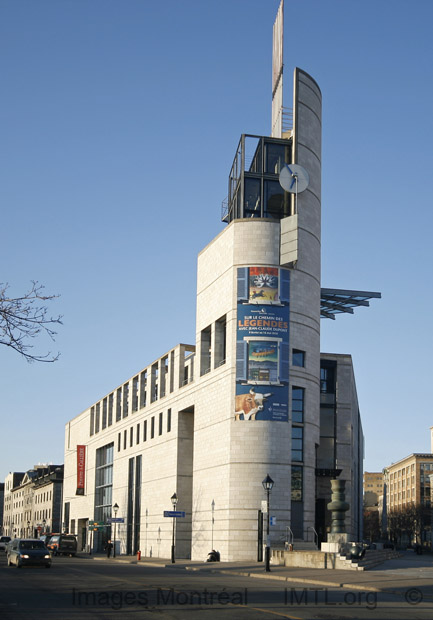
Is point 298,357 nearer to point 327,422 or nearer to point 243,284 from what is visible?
point 243,284

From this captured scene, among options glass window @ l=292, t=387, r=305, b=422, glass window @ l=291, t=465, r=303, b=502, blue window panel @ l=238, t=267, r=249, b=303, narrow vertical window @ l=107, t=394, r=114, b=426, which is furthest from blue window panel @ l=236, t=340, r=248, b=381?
narrow vertical window @ l=107, t=394, r=114, b=426

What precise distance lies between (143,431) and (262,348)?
28.6m

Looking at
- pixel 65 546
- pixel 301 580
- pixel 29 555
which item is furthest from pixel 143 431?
pixel 301 580

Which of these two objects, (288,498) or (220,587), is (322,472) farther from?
(220,587)

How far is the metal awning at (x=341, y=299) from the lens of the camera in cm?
6144

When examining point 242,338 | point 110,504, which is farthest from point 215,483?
point 110,504

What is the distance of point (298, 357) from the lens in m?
53.2

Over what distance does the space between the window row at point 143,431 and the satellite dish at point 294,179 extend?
→ 76.4ft

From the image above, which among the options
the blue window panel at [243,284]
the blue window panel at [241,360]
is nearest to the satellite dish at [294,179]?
the blue window panel at [243,284]

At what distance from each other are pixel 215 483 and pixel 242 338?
9.96 meters

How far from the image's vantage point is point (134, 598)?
71.3 feet

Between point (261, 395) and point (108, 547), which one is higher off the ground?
point (261, 395)

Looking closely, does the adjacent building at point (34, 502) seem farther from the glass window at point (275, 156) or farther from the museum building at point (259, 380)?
the glass window at point (275, 156)

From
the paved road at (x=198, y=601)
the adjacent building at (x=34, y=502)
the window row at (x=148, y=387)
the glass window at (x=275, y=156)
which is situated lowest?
the adjacent building at (x=34, y=502)
